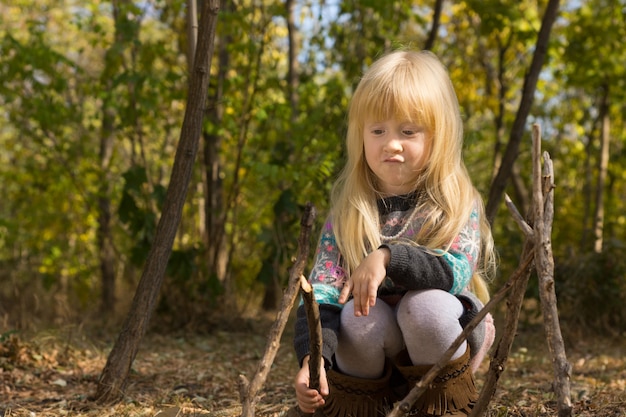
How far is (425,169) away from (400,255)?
1.47ft

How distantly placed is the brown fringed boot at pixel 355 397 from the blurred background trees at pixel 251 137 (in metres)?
1.73

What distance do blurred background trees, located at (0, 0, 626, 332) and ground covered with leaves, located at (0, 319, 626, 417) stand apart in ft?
1.16

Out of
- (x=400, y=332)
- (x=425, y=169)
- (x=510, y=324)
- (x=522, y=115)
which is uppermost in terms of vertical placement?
(x=522, y=115)

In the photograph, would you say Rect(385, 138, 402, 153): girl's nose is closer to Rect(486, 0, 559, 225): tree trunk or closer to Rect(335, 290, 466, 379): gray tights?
Rect(335, 290, 466, 379): gray tights

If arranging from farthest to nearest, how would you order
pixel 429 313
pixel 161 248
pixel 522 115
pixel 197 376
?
1. pixel 522 115
2. pixel 197 376
3. pixel 161 248
4. pixel 429 313

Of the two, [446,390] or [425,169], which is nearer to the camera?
[446,390]

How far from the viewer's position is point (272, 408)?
2.77 m

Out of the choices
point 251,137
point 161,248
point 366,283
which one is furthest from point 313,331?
point 251,137

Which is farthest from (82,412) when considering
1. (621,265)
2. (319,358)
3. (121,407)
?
(621,265)

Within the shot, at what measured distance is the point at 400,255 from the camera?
6.52ft

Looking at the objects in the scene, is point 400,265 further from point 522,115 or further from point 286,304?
point 522,115

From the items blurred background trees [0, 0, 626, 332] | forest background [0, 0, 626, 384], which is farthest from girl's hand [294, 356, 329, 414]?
blurred background trees [0, 0, 626, 332]

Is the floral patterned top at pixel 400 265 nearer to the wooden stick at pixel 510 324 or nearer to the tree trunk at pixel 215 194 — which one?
the wooden stick at pixel 510 324

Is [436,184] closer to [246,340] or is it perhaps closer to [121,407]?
[121,407]
